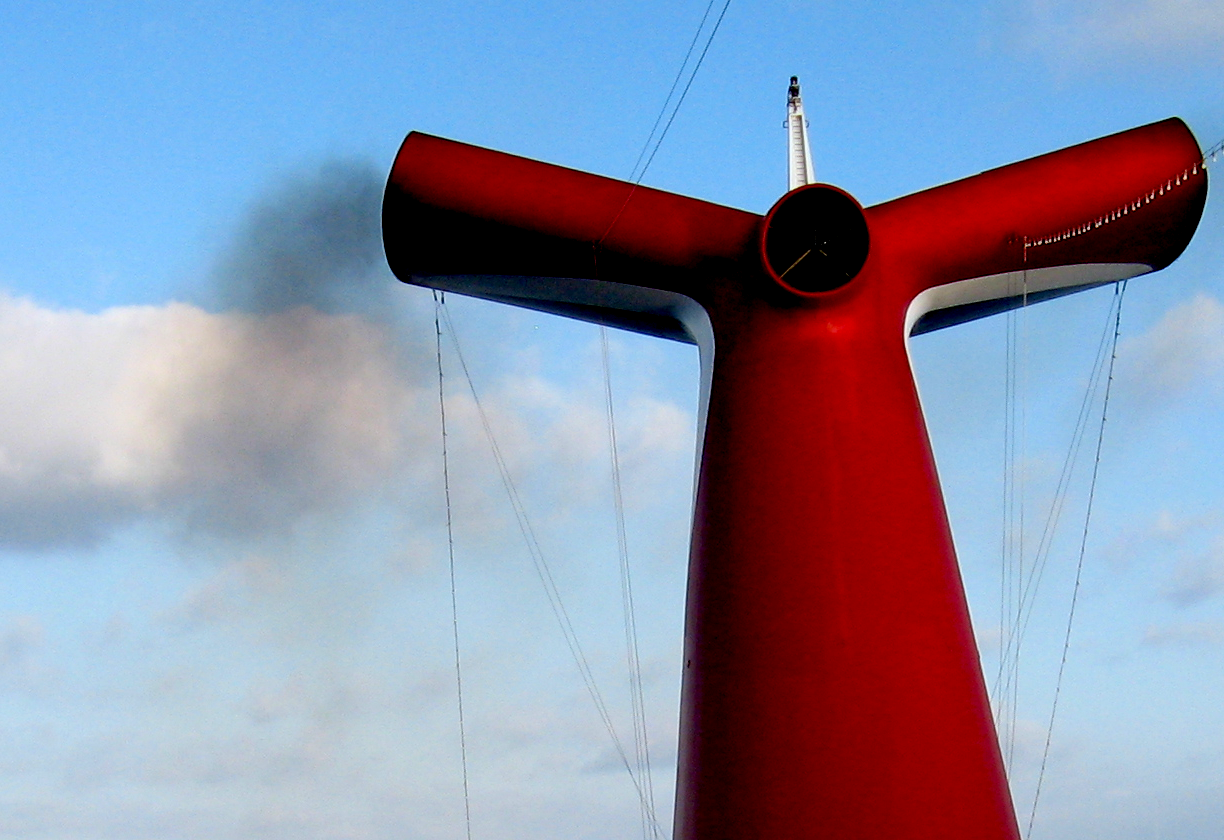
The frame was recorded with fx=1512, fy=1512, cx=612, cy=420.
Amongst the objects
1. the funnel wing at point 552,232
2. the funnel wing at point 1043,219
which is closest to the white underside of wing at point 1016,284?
the funnel wing at point 1043,219

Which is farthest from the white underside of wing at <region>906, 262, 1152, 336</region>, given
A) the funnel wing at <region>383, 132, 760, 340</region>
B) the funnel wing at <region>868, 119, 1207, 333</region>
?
the funnel wing at <region>383, 132, 760, 340</region>

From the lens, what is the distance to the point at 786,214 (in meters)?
13.9

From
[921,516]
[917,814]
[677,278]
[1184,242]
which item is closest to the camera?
[917,814]

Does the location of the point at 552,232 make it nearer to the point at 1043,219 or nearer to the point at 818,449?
the point at 818,449

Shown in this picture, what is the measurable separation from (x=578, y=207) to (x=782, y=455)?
10.8 ft

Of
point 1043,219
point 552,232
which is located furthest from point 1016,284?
point 552,232

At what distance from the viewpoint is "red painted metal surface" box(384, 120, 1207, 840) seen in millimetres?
12641

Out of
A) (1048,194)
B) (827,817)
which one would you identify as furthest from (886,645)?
(1048,194)

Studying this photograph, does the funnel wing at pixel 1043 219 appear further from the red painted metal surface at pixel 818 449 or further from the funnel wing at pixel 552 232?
the funnel wing at pixel 552 232

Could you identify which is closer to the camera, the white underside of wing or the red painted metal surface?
the red painted metal surface

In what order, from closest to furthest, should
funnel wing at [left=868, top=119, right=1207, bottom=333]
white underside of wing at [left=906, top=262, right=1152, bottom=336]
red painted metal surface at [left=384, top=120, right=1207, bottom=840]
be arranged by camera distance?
red painted metal surface at [left=384, top=120, right=1207, bottom=840] → funnel wing at [left=868, top=119, right=1207, bottom=333] → white underside of wing at [left=906, top=262, right=1152, bottom=336]

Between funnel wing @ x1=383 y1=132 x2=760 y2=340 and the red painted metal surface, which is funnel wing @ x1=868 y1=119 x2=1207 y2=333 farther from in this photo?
funnel wing @ x1=383 y1=132 x2=760 y2=340

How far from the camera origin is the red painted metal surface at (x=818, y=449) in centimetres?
1264

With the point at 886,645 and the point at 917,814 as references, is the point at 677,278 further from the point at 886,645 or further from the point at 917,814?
the point at 917,814
